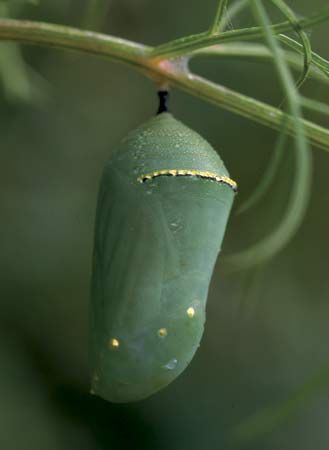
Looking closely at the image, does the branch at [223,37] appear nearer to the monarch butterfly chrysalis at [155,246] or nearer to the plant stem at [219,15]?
the plant stem at [219,15]

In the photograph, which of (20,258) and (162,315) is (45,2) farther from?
(162,315)

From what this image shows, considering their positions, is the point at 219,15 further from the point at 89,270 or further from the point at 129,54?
the point at 89,270

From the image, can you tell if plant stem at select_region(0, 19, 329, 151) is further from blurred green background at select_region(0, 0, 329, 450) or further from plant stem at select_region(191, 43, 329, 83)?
blurred green background at select_region(0, 0, 329, 450)

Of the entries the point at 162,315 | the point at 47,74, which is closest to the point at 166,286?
the point at 162,315

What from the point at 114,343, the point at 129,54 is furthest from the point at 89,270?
the point at 129,54

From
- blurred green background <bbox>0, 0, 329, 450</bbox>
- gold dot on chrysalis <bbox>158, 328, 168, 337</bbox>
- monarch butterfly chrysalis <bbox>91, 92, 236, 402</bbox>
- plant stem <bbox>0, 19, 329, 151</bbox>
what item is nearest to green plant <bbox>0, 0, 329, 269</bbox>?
plant stem <bbox>0, 19, 329, 151</bbox>
